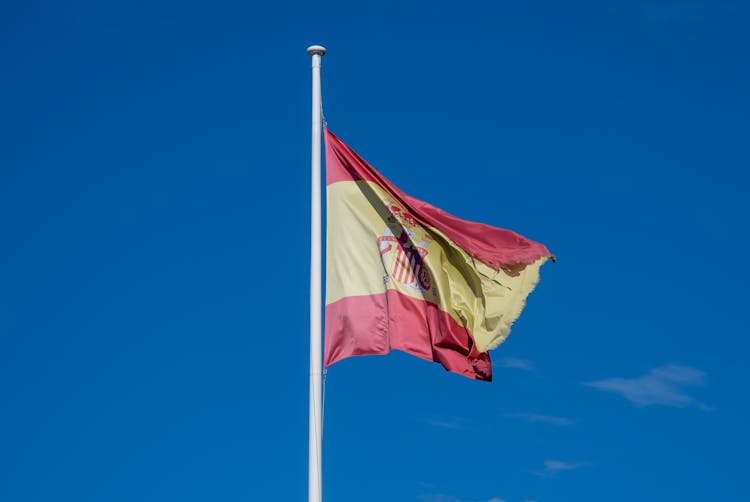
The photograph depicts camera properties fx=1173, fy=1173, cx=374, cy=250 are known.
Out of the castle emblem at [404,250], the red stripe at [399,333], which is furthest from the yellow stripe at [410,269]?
the red stripe at [399,333]

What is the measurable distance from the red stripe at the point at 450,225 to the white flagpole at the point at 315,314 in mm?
663

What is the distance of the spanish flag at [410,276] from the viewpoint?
2130 centimetres

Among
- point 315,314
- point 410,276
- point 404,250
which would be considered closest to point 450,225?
point 404,250

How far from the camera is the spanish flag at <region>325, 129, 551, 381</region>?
2130 centimetres

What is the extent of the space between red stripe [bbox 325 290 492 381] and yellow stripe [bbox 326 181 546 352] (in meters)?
0.18

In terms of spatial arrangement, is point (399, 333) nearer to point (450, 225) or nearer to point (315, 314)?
point (315, 314)

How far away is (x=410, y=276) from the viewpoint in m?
22.0

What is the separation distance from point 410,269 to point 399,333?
1.36 metres

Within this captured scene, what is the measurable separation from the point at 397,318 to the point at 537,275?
3.39 metres

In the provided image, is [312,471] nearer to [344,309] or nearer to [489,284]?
[344,309]

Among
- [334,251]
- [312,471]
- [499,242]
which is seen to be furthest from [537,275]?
[312,471]

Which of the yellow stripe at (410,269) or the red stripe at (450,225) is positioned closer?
the yellow stripe at (410,269)

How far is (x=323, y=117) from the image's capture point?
22.2 m

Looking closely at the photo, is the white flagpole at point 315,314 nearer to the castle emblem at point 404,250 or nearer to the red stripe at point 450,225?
the red stripe at point 450,225
